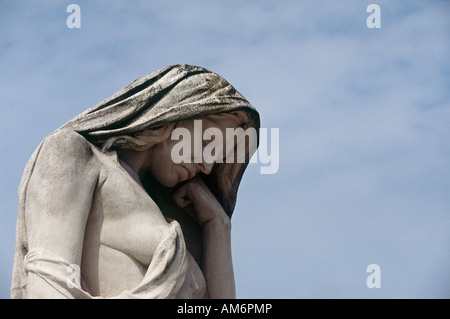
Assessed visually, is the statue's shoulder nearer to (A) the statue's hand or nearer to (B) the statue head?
(B) the statue head

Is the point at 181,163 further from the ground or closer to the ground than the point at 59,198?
further from the ground

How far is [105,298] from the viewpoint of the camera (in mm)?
9516

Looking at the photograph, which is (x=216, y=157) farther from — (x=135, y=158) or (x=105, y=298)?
(x=105, y=298)

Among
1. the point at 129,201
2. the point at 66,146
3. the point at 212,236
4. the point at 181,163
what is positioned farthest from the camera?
the point at 212,236

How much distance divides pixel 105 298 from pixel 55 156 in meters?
1.31

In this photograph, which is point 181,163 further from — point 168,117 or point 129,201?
point 129,201

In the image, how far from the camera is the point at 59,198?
9672 mm

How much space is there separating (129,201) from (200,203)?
127cm

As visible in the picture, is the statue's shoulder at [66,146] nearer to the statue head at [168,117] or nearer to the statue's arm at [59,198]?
the statue's arm at [59,198]

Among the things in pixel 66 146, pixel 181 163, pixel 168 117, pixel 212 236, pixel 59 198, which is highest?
pixel 168 117

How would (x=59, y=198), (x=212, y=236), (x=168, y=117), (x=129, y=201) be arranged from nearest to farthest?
1. (x=59, y=198)
2. (x=129, y=201)
3. (x=168, y=117)
4. (x=212, y=236)

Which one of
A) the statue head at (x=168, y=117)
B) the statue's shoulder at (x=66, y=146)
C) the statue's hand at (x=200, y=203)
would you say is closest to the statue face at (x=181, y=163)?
the statue head at (x=168, y=117)

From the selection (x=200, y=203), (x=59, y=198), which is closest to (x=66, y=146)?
(x=59, y=198)
